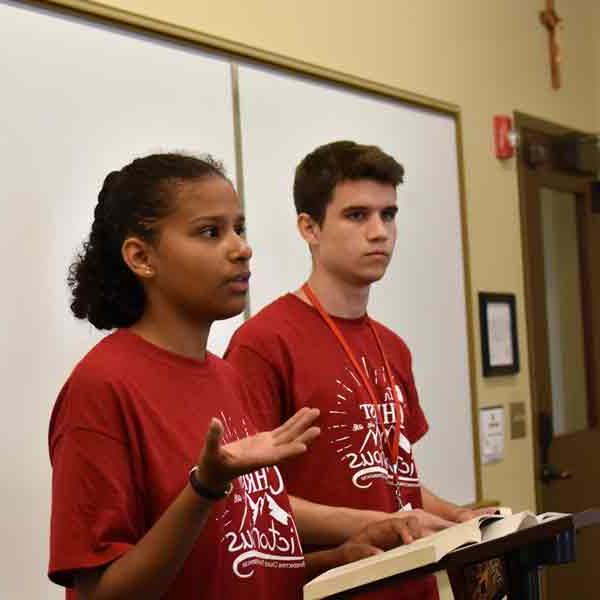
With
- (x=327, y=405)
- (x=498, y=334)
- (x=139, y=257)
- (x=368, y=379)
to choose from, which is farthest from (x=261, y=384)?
(x=498, y=334)

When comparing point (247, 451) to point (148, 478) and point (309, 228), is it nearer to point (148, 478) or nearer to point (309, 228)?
point (148, 478)

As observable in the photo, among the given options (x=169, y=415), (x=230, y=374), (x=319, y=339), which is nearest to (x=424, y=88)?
(x=319, y=339)

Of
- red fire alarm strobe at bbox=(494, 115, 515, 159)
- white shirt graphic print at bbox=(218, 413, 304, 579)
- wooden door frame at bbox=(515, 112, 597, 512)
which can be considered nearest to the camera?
white shirt graphic print at bbox=(218, 413, 304, 579)

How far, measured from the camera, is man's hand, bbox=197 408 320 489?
1148 mm

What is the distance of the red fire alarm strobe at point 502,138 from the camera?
12.1 ft

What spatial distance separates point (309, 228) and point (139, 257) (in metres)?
0.73

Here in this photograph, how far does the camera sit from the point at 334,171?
209 cm

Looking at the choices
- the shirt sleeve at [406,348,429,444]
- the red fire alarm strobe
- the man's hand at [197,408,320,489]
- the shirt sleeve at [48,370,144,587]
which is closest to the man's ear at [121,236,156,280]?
the shirt sleeve at [48,370,144,587]

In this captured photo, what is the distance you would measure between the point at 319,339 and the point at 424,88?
1620mm

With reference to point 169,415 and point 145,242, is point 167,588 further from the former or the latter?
point 145,242

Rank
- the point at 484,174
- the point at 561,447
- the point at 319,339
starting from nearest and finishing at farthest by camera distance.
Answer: the point at 319,339
the point at 484,174
the point at 561,447

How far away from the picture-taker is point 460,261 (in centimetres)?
346

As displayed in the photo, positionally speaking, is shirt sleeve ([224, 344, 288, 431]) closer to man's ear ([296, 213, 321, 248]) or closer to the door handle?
man's ear ([296, 213, 321, 248])

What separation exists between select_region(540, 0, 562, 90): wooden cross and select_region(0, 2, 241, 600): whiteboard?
2.24 meters
